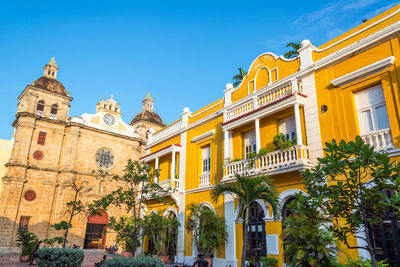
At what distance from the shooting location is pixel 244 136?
49.4ft

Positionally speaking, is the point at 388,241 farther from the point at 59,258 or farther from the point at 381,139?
the point at 59,258

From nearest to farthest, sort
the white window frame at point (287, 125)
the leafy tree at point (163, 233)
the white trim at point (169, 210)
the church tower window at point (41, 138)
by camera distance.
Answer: the white window frame at point (287, 125) → the leafy tree at point (163, 233) → the white trim at point (169, 210) → the church tower window at point (41, 138)

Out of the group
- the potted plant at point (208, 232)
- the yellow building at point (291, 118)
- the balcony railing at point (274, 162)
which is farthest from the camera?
the potted plant at point (208, 232)

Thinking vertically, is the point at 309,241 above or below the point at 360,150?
below

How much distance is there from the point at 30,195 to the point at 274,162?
2398 centimetres

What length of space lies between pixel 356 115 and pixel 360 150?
610cm

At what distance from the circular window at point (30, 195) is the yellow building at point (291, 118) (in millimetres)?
16499

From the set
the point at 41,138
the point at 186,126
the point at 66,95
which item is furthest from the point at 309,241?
the point at 66,95

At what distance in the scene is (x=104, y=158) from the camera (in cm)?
3234

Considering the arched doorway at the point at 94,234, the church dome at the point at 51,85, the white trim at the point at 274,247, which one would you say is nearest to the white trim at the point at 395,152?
the white trim at the point at 274,247

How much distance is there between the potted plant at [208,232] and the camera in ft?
44.4

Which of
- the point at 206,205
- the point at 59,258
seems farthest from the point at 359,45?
the point at 59,258

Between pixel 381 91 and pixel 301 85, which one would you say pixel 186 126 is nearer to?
pixel 301 85

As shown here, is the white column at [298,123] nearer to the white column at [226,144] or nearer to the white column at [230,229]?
the white column at [226,144]
